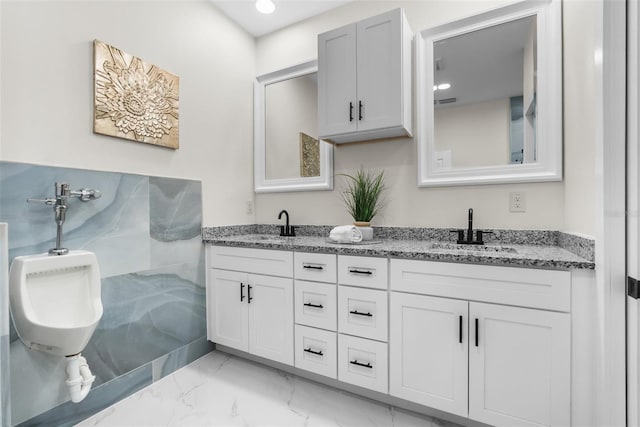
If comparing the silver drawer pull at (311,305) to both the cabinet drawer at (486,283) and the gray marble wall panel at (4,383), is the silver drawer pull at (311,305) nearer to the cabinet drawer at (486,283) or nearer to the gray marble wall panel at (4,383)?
the cabinet drawer at (486,283)

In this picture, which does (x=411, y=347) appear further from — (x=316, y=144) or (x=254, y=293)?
(x=316, y=144)

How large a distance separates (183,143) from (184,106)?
26cm

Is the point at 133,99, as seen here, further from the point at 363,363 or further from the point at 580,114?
the point at 580,114

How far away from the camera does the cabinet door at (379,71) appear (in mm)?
1886

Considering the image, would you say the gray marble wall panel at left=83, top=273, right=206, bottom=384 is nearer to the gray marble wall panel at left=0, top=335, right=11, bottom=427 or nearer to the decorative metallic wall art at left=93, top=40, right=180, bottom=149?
the gray marble wall panel at left=0, top=335, right=11, bottom=427

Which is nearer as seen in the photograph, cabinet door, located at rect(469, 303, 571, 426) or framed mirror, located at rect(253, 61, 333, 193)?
cabinet door, located at rect(469, 303, 571, 426)

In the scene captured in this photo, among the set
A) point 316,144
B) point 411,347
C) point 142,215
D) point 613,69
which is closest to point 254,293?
point 142,215

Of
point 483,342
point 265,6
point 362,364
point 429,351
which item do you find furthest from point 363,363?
point 265,6

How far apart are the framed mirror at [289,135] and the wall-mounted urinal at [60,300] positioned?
1.36 meters

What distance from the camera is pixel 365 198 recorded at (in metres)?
2.14

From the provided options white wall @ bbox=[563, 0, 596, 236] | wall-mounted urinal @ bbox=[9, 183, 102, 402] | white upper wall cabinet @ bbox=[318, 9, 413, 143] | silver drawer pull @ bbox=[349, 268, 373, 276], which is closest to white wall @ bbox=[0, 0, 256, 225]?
wall-mounted urinal @ bbox=[9, 183, 102, 402]

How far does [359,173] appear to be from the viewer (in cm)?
230

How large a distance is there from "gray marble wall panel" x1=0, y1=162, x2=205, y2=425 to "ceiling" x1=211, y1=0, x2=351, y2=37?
1.41m

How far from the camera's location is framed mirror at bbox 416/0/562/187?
1.73 metres
